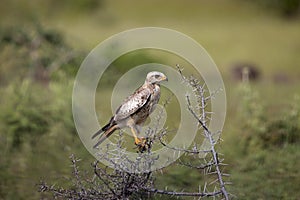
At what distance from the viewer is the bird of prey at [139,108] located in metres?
5.50

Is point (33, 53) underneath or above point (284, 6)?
underneath

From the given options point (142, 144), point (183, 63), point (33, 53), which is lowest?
point (142, 144)

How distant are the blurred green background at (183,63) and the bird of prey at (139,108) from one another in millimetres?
998

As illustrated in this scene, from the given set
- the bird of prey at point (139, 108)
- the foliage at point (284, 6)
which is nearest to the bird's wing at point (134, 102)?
Result: the bird of prey at point (139, 108)

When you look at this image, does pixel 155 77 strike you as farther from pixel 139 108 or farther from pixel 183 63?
pixel 183 63

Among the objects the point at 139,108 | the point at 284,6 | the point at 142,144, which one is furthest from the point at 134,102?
the point at 284,6

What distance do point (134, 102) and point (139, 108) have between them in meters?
0.07

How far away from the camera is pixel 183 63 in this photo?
1744 cm

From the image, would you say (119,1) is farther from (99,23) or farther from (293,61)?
(293,61)

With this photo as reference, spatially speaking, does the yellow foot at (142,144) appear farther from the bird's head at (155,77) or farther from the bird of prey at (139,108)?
the bird's head at (155,77)

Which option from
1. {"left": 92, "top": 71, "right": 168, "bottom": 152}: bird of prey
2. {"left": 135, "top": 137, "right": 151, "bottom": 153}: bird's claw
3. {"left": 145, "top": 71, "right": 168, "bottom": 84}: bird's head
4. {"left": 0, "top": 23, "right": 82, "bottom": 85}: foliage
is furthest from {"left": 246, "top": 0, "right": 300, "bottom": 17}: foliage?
{"left": 135, "top": 137, "right": 151, "bottom": 153}: bird's claw

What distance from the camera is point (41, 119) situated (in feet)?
28.3

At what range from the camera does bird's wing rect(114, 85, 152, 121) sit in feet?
18.2

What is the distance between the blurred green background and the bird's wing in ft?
3.68
